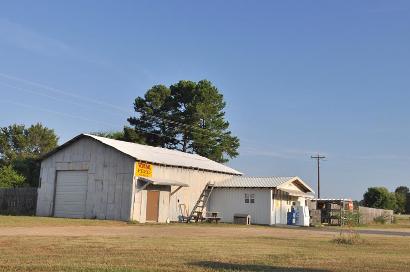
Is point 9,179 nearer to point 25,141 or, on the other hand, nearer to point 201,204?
point 201,204

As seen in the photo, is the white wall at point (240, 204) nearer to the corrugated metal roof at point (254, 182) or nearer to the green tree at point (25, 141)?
the corrugated metal roof at point (254, 182)

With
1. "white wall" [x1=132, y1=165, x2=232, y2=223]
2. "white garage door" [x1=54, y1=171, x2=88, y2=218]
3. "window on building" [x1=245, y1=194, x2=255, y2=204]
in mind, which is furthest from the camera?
"window on building" [x1=245, y1=194, x2=255, y2=204]

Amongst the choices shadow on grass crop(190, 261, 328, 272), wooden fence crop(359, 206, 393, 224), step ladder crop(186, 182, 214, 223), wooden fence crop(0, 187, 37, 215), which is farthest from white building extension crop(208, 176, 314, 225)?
shadow on grass crop(190, 261, 328, 272)

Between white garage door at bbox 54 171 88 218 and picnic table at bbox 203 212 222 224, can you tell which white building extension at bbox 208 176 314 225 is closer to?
picnic table at bbox 203 212 222 224

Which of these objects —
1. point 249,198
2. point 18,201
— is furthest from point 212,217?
point 18,201

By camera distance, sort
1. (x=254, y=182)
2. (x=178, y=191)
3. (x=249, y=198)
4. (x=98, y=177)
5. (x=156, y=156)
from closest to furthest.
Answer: (x=98, y=177) → (x=156, y=156) → (x=178, y=191) → (x=249, y=198) → (x=254, y=182)

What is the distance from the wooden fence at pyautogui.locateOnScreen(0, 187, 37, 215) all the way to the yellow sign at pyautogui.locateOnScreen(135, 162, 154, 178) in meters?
11.0

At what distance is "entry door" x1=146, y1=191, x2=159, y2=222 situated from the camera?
37781mm

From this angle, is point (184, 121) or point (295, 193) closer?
point (295, 193)

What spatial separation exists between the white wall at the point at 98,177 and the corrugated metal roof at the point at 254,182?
10435mm

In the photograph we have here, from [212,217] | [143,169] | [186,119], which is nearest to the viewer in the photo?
[143,169]

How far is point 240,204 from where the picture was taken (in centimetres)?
4272

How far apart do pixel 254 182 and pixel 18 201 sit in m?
19.7

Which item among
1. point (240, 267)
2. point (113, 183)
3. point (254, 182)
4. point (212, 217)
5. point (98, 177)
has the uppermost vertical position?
point (254, 182)
